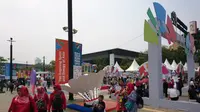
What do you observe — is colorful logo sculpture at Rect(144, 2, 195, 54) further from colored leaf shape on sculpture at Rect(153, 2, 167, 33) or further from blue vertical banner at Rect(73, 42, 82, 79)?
blue vertical banner at Rect(73, 42, 82, 79)

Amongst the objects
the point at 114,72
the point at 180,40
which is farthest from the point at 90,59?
the point at 180,40

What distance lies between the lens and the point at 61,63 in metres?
16.3

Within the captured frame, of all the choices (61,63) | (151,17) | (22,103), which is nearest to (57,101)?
(22,103)

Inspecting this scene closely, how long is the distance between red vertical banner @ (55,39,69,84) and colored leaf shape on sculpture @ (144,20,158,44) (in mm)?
5728

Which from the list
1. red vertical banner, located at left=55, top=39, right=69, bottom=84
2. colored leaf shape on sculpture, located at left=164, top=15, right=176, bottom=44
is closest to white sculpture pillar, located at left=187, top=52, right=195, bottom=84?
colored leaf shape on sculpture, located at left=164, top=15, right=176, bottom=44

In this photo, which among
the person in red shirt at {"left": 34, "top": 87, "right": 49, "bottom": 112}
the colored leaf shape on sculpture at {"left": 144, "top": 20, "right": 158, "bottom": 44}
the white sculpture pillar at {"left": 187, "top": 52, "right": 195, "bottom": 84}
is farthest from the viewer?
the white sculpture pillar at {"left": 187, "top": 52, "right": 195, "bottom": 84}

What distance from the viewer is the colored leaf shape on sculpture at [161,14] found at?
14.1 m

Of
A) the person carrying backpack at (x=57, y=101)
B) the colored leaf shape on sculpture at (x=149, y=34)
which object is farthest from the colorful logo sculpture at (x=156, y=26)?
the person carrying backpack at (x=57, y=101)

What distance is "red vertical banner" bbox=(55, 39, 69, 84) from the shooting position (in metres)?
16.1

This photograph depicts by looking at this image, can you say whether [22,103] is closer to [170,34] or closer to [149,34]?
[149,34]

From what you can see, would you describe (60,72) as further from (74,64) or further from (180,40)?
(180,40)

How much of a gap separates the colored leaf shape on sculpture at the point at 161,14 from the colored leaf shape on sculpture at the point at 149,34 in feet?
2.23

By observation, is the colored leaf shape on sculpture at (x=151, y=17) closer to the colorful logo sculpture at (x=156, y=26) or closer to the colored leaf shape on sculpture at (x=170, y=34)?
the colorful logo sculpture at (x=156, y=26)

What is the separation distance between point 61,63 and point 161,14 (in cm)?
690
